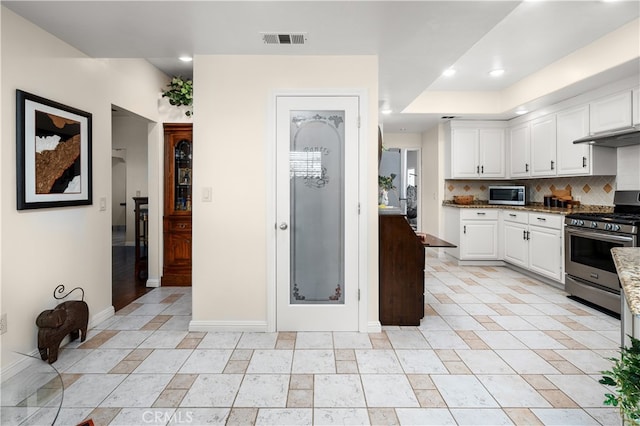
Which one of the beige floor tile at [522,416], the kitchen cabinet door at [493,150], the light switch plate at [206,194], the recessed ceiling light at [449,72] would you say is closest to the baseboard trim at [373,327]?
the beige floor tile at [522,416]

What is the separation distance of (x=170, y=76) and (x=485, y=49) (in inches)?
156

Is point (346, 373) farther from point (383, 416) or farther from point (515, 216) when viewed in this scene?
point (515, 216)

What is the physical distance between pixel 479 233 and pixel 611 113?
2.36 m

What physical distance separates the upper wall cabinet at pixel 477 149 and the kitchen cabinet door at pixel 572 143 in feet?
3.94

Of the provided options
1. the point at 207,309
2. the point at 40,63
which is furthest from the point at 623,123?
the point at 40,63

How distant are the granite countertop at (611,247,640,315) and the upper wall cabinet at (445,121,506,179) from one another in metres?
4.23

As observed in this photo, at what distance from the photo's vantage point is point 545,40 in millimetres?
3426

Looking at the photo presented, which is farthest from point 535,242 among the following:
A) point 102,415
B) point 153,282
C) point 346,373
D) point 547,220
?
point 153,282

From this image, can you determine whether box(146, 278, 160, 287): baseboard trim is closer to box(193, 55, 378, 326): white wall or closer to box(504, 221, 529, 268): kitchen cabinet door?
box(193, 55, 378, 326): white wall

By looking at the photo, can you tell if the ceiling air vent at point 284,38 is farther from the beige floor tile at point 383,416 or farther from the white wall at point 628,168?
the white wall at point 628,168

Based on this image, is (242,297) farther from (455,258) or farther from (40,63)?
(455,258)

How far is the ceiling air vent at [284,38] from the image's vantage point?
252cm

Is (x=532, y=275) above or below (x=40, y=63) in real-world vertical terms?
below

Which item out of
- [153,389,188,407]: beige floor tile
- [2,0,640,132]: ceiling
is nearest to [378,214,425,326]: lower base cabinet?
[2,0,640,132]: ceiling
